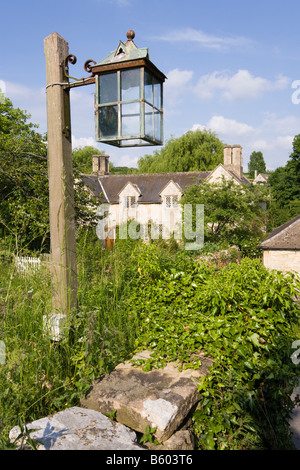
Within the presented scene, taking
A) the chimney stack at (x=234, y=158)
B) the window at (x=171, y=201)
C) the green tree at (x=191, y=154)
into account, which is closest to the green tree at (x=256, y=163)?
the green tree at (x=191, y=154)

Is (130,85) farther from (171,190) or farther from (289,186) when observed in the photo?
(289,186)

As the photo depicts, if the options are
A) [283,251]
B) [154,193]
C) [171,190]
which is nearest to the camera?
[283,251]

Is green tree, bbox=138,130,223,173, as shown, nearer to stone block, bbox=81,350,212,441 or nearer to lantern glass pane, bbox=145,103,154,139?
lantern glass pane, bbox=145,103,154,139

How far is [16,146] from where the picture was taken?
44.0 feet

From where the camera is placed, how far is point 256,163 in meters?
107

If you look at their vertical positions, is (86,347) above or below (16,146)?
below

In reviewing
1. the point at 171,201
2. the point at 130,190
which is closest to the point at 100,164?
the point at 130,190

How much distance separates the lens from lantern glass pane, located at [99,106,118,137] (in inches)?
158

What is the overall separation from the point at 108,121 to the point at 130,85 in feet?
1.42

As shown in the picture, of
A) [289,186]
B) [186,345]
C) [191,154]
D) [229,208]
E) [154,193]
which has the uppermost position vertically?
[191,154]

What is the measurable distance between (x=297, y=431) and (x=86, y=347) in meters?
2.82

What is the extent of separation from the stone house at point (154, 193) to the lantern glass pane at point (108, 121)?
28.0m
